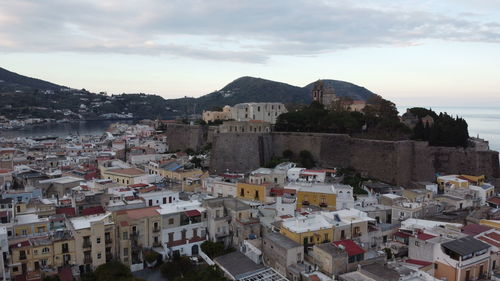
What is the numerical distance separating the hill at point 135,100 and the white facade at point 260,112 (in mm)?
60941

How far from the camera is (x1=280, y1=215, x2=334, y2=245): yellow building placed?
1400cm

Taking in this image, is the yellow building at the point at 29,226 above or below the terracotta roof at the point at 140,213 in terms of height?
below

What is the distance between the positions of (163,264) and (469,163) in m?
22.6

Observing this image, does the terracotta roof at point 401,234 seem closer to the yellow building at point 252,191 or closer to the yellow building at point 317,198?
the yellow building at point 317,198

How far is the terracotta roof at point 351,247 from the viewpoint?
1299 cm

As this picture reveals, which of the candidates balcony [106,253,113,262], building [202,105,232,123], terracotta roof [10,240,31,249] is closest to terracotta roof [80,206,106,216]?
balcony [106,253,113,262]

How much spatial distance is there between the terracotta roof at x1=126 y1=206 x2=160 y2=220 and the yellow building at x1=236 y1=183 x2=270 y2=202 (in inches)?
217

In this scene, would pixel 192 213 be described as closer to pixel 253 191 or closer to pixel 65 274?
pixel 253 191

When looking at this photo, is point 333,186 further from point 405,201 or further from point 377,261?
point 377,261

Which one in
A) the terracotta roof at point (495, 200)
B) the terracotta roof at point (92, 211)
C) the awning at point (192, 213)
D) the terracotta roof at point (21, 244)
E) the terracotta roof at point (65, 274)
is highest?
the awning at point (192, 213)

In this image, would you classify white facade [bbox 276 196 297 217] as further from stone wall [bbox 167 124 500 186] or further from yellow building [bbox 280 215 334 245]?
stone wall [bbox 167 124 500 186]

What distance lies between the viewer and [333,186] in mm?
20797

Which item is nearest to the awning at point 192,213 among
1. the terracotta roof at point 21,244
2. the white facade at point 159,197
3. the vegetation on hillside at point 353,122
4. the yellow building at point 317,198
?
the white facade at point 159,197

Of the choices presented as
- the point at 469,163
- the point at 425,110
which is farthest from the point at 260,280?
the point at 425,110
